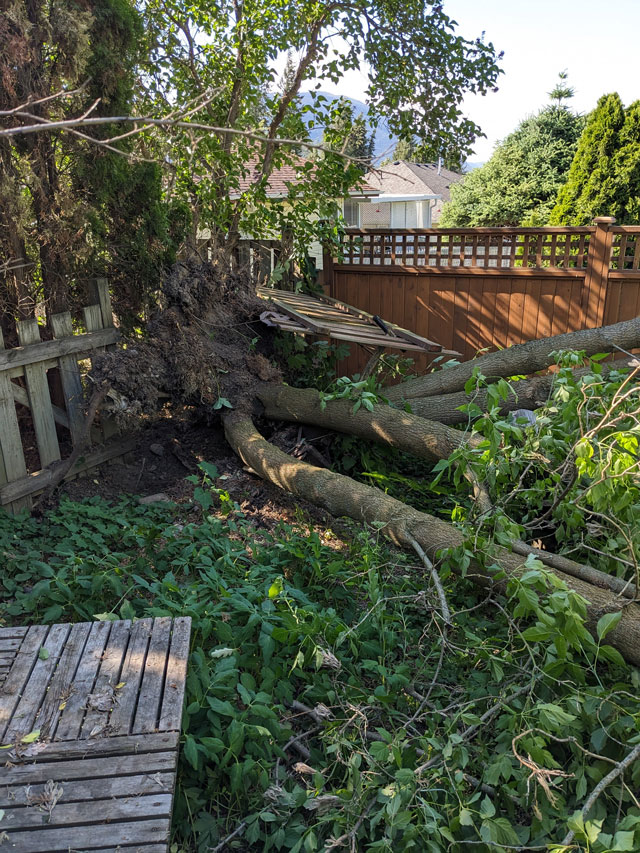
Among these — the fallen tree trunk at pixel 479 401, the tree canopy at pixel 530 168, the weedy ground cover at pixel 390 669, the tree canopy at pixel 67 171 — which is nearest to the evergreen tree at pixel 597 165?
the tree canopy at pixel 530 168

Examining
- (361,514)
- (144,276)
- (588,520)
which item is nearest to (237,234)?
(144,276)

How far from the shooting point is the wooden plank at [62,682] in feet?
7.36

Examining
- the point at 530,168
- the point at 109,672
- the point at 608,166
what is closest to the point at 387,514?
the point at 109,672

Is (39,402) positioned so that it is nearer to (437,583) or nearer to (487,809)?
(437,583)

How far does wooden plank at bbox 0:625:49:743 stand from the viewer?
2.29 m

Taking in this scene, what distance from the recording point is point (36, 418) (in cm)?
461

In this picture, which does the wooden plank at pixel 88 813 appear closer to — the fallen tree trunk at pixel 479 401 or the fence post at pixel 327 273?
the fallen tree trunk at pixel 479 401

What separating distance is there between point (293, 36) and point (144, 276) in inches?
125

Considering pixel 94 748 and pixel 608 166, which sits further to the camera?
pixel 608 166

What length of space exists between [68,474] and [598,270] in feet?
18.8

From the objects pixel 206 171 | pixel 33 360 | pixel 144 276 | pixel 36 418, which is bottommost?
pixel 36 418

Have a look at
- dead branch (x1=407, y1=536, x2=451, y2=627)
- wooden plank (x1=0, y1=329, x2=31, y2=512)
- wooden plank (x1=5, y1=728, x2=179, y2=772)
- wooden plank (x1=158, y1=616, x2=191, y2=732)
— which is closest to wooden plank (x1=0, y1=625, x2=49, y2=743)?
wooden plank (x1=5, y1=728, x2=179, y2=772)

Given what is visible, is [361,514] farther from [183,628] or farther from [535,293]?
[535,293]

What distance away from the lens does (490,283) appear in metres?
7.65
